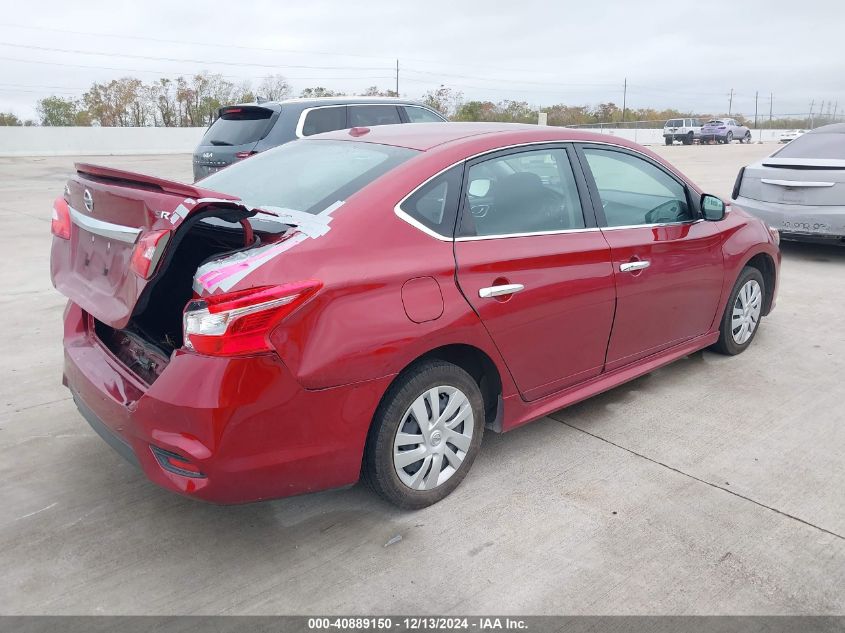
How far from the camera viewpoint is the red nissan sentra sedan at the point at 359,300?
252cm

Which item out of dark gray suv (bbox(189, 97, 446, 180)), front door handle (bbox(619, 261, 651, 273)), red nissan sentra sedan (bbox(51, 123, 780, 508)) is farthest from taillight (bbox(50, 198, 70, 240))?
dark gray suv (bbox(189, 97, 446, 180))

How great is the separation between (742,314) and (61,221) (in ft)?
13.5

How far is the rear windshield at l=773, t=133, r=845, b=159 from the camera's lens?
317 inches

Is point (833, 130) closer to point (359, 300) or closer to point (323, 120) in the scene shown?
point (323, 120)

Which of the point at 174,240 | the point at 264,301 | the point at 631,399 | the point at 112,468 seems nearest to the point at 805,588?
the point at 631,399

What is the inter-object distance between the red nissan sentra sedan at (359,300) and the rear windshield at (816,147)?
5.16 metres

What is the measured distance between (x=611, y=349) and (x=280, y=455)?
1.93 metres

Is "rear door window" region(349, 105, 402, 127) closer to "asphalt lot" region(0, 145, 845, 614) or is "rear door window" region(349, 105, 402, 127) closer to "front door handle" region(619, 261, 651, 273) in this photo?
"asphalt lot" region(0, 145, 845, 614)

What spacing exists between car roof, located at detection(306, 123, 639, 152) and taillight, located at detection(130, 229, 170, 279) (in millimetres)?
1250

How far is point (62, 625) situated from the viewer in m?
2.43

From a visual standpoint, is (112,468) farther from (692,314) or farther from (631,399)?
(692,314)

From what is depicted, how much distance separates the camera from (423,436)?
9.84 ft

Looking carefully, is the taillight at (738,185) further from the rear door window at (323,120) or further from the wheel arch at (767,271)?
the rear door window at (323,120)

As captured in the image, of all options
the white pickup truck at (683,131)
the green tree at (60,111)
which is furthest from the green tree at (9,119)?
the white pickup truck at (683,131)
